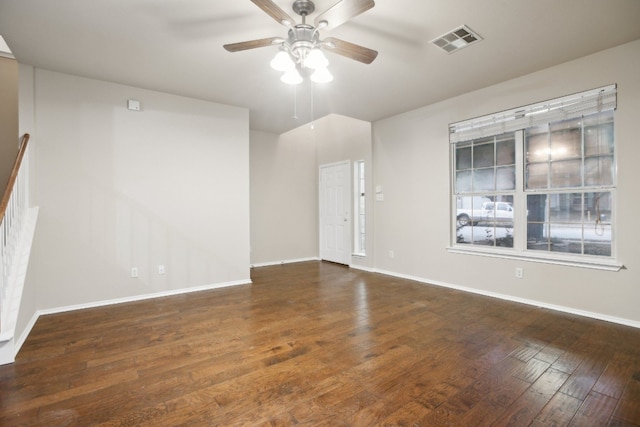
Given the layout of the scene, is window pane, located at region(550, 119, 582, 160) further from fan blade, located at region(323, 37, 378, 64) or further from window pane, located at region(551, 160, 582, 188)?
fan blade, located at region(323, 37, 378, 64)

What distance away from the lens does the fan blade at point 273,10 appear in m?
1.84

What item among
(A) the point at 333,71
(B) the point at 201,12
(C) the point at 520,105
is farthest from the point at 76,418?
(C) the point at 520,105

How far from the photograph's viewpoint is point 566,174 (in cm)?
339

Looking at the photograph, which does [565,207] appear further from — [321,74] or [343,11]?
[343,11]

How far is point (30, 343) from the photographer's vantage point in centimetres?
264

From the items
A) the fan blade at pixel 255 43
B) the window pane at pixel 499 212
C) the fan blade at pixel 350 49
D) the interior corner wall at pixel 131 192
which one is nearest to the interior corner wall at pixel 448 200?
the window pane at pixel 499 212

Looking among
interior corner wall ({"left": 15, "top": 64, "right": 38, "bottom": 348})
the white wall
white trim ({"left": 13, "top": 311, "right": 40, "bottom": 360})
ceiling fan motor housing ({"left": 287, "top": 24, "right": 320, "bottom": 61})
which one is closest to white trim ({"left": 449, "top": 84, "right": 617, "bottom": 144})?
the white wall

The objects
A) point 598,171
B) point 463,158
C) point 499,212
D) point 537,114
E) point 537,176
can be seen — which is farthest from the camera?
point 463,158

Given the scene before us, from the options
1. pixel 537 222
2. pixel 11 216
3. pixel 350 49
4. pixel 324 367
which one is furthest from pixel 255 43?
pixel 537 222

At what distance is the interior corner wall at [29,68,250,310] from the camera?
3410 millimetres

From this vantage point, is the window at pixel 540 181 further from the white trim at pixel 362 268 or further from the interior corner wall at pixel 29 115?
the interior corner wall at pixel 29 115

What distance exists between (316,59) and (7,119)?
4.01m

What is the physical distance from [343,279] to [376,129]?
268cm

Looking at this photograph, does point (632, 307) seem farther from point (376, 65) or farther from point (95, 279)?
point (95, 279)
